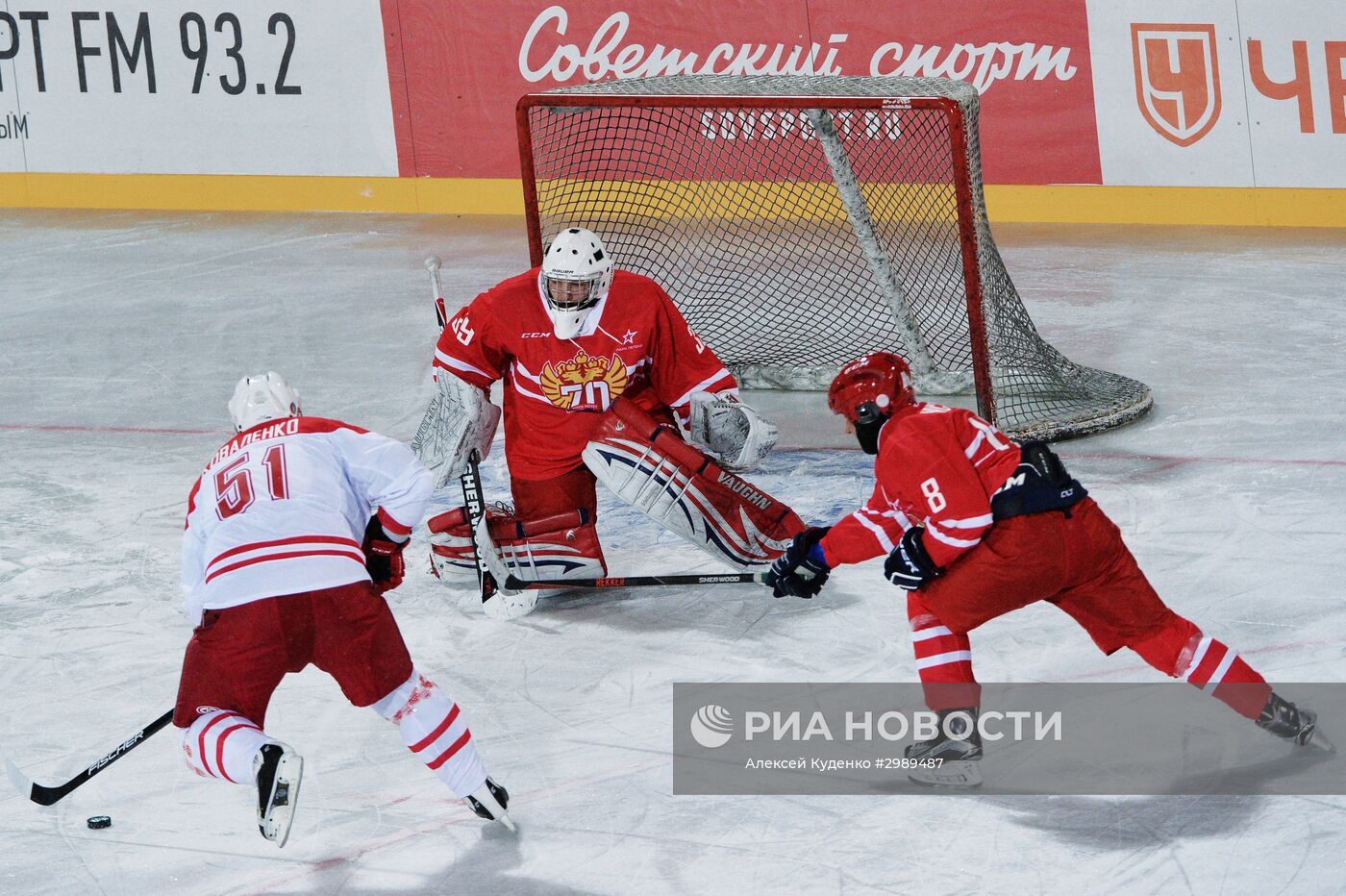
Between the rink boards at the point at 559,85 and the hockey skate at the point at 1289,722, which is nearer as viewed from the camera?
the hockey skate at the point at 1289,722

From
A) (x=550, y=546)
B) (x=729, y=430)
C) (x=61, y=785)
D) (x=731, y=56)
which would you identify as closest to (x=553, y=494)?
(x=550, y=546)

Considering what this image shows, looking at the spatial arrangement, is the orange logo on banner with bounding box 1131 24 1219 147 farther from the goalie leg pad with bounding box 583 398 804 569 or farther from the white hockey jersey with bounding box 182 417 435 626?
the white hockey jersey with bounding box 182 417 435 626

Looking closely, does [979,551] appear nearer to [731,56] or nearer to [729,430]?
[729,430]

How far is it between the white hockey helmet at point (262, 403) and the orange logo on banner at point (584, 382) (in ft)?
3.77

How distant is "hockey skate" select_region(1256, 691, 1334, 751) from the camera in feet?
11.9

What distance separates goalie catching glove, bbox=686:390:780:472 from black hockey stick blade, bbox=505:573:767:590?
1.06 ft

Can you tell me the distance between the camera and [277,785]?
10.4 ft

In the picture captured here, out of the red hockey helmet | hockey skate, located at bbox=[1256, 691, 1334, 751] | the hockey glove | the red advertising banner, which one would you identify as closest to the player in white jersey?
the hockey glove

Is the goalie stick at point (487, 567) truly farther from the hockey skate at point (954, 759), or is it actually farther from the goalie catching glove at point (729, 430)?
the hockey skate at point (954, 759)

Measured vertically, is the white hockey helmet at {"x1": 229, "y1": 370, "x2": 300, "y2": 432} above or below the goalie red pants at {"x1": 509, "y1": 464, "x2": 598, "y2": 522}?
above

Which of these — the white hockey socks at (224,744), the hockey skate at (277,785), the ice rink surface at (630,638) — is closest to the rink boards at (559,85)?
the ice rink surface at (630,638)

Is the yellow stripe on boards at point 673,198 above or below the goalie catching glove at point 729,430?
above

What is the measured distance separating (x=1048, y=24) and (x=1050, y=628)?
4.98 meters

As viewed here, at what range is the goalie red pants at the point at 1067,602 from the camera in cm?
346
